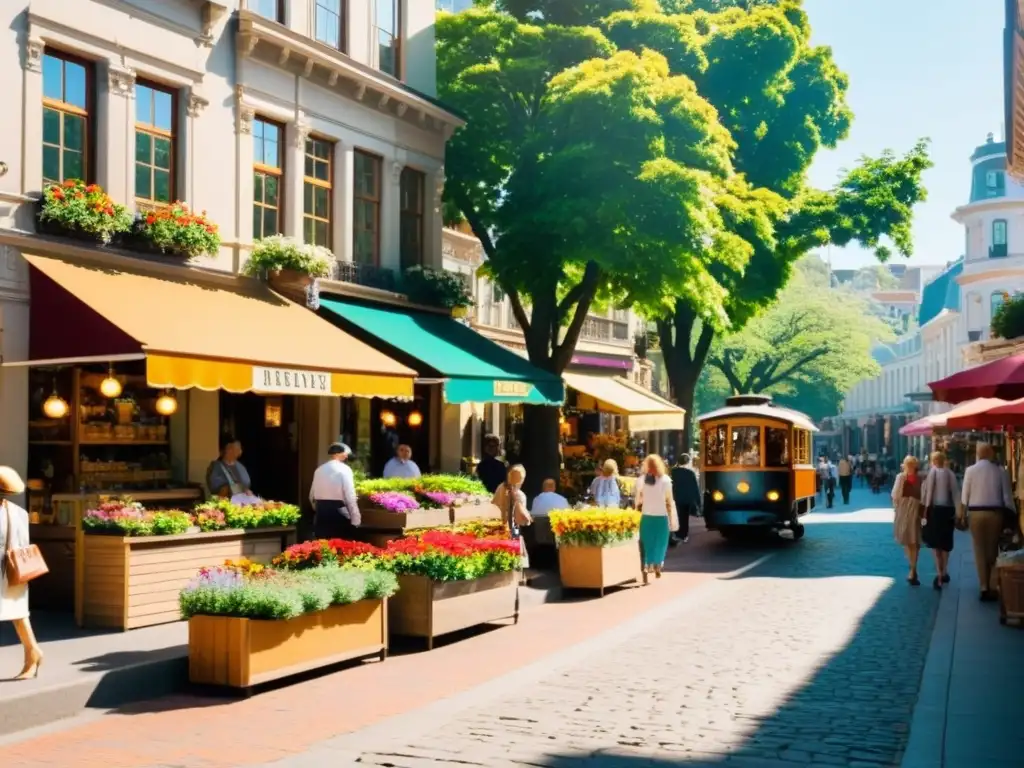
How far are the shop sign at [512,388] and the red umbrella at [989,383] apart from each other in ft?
24.9

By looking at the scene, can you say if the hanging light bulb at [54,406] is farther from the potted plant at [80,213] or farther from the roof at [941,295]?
the roof at [941,295]

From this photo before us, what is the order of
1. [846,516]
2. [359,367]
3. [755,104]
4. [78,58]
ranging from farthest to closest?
[846,516], [755,104], [359,367], [78,58]

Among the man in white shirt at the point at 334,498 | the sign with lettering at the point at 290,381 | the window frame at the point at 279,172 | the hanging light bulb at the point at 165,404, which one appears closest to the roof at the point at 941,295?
the window frame at the point at 279,172

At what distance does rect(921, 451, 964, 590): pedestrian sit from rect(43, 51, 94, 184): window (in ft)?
38.0

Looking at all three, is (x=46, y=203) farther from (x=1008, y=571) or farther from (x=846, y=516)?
(x=846, y=516)

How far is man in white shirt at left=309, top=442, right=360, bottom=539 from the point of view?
47.1 feet

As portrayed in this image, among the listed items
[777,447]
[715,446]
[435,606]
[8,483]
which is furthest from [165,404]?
[777,447]

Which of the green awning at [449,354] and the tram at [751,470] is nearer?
the green awning at [449,354]

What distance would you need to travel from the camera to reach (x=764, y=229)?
28.2m

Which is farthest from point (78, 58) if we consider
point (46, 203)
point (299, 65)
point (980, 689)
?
point (980, 689)

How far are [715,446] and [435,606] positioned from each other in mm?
15796

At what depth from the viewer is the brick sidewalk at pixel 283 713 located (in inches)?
317

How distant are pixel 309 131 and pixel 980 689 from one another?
13.3m

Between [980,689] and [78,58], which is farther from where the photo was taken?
[78,58]
